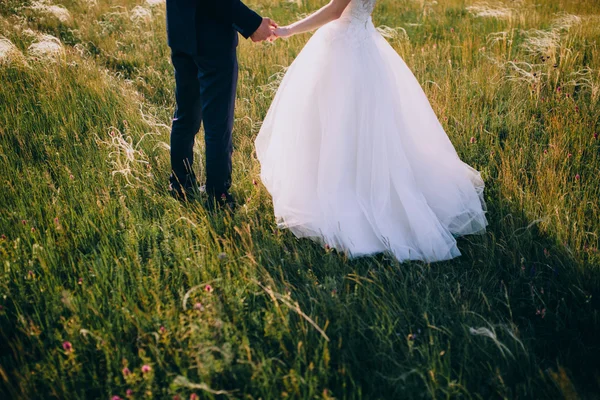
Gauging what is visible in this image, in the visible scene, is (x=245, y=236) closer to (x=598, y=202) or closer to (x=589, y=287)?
(x=589, y=287)

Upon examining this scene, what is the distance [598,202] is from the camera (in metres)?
3.03

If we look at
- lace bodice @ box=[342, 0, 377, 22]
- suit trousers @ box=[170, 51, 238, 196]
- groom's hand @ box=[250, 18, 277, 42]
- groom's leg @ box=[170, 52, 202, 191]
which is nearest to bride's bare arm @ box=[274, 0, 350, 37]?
lace bodice @ box=[342, 0, 377, 22]

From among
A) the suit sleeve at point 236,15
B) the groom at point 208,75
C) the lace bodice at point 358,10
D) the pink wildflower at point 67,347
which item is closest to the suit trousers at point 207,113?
the groom at point 208,75

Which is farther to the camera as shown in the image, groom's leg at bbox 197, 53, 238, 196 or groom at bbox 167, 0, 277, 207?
groom's leg at bbox 197, 53, 238, 196

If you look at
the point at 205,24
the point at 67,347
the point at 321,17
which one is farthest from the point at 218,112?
the point at 67,347

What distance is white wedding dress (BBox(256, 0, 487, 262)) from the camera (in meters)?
2.81

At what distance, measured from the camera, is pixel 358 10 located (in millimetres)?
2848

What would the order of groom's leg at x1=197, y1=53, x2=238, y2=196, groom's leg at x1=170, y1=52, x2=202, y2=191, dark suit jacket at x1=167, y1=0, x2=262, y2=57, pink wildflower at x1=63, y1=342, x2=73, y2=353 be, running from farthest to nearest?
groom's leg at x1=170, y1=52, x2=202, y2=191 → groom's leg at x1=197, y1=53, x2=238, y2=196 → dark suit jacket at x1=167, y1=0, x2=262, y2=57 → pink wildflower at x1=63, y1=342, x2=73, y2=353

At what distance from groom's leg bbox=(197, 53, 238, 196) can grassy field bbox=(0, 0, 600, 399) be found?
29 centimetres

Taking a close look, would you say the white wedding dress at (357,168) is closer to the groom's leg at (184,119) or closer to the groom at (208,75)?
the groom at (208,75)

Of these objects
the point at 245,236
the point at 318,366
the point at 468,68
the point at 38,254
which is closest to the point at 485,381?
the point at 318,366

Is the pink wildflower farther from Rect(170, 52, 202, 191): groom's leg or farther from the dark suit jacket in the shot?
the dark suit jacket

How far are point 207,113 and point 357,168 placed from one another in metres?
1.16

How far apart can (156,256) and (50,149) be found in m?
1.87
